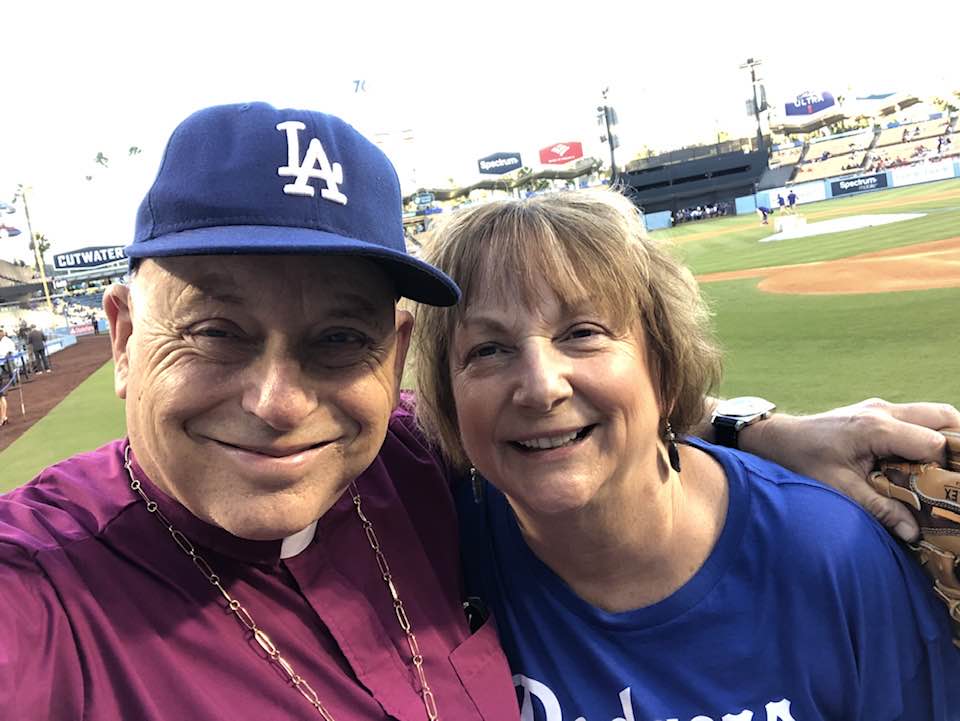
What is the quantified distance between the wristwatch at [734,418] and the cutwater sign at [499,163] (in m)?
85.5

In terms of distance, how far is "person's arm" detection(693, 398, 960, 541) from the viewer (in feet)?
6.08

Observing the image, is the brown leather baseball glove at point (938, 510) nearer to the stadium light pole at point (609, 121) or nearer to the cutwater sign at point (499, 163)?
the stadium light pole at point (609, 121)

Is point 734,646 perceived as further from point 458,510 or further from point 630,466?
point 458,510

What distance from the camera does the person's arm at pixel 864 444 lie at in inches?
72.9

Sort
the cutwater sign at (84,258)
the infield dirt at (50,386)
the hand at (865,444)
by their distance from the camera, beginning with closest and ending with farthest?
the hand at (865,444)
the infield dirt at (50,386)
the cutwater sign at (84,258)

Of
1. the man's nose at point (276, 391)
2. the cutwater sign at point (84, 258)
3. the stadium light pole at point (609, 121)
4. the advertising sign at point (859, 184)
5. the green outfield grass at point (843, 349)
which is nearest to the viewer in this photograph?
the man's nose at point (276, 391)

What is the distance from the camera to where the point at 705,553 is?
1.91 m

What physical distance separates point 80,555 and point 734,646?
1555mm

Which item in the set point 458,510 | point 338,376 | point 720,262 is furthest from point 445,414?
point 720,262

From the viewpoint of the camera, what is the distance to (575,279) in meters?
1.85

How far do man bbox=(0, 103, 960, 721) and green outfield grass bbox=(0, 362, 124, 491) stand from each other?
8454 mm

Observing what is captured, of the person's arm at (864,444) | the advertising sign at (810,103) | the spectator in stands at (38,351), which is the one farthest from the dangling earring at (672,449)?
the advertising sign at (810,103)

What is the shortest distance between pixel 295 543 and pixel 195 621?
0.27 meters

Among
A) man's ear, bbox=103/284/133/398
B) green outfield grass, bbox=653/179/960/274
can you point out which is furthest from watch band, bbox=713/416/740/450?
green outfield grass, bbox=653/179/960/274
